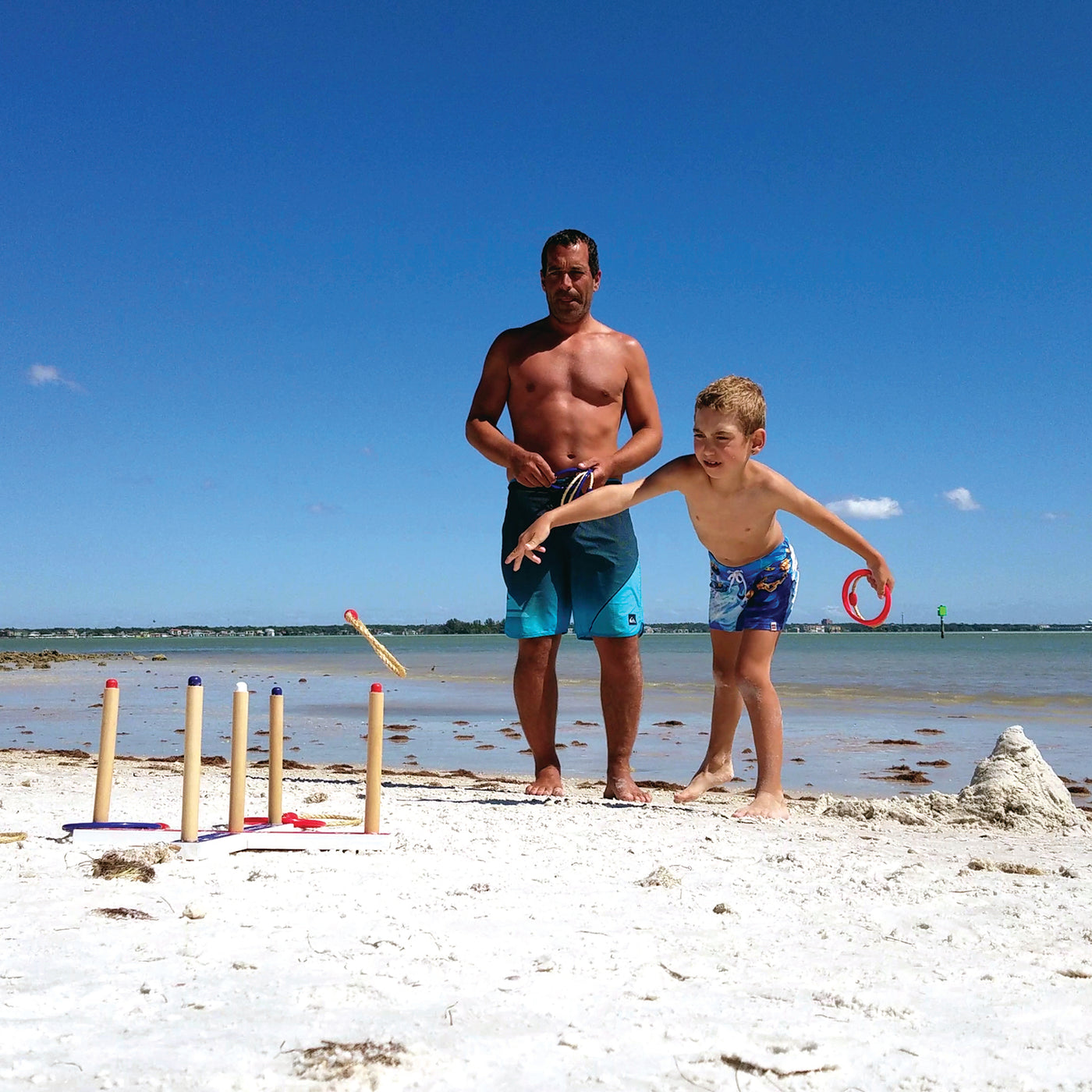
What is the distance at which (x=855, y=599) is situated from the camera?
506 cm

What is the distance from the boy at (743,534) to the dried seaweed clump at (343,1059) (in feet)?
9.33

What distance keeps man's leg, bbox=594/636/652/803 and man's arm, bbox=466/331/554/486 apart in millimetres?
986

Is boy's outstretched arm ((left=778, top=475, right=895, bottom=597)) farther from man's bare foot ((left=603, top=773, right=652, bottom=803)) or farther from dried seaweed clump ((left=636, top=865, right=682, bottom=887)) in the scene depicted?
dried seaweed clump ((left=636, top=865, right=682, bottom=887))

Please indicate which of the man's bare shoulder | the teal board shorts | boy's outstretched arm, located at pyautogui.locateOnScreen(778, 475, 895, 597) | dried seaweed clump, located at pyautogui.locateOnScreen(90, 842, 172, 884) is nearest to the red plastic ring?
boy's outstretched arm, located at pyautogui.locateOnScreen(778, 475, 895, 597)

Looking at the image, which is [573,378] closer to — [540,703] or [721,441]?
[721,441]

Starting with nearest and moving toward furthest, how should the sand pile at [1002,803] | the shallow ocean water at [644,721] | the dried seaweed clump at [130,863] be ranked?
the dried seaweed clump at [130,863], the sand pile at [1002,803], the shallow ocean water at [644,721]

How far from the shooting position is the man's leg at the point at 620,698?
5.18 metres

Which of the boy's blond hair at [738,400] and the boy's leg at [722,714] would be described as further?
the boy's leg at [722,714]

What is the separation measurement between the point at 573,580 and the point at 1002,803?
92.0 inches

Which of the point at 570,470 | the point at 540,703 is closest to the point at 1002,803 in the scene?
the point at 540,703

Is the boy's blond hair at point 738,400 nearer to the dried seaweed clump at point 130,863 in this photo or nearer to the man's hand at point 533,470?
the man's hand at point 533,470

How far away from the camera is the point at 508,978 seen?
2.12 metres

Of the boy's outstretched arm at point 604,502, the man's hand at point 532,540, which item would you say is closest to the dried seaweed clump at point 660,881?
the man's hand at point 532,540

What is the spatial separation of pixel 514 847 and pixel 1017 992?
1870mm
